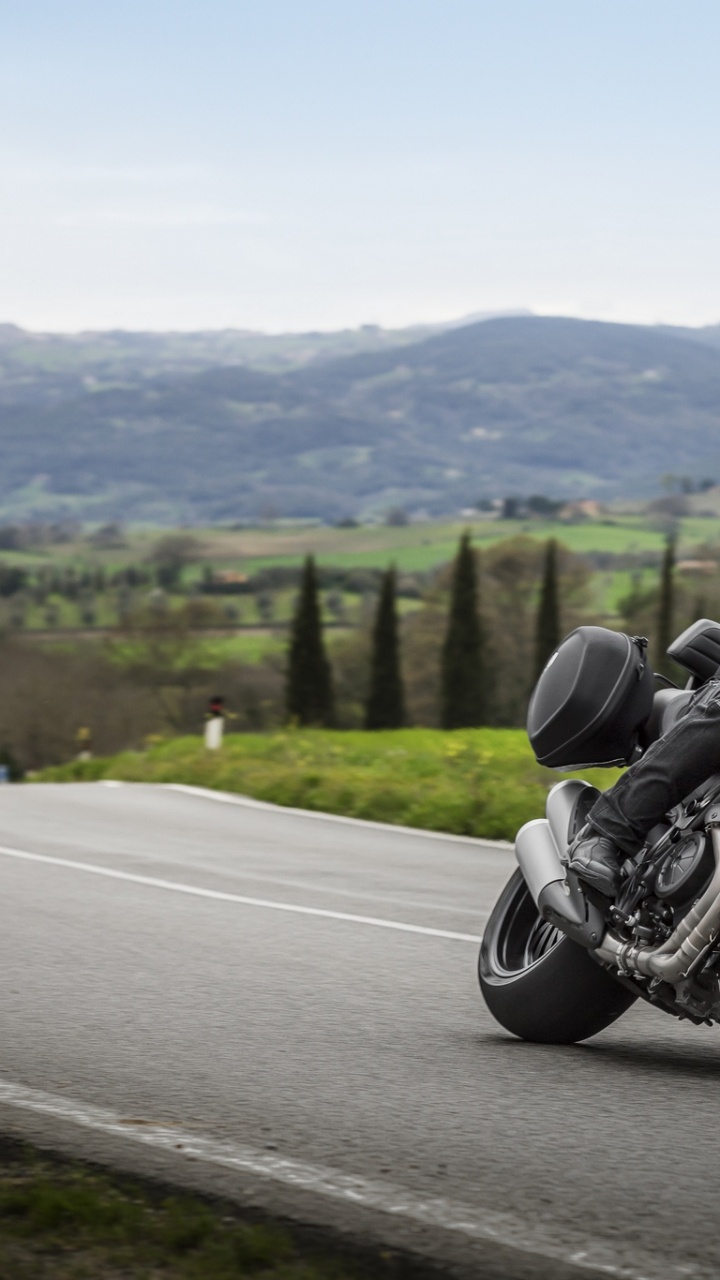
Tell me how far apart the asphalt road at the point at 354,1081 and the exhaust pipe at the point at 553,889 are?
44 centimetres

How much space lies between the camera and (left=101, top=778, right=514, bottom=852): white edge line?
1252cm

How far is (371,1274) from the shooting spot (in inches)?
126

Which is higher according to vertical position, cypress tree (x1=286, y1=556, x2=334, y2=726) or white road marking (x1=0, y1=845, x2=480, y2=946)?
white road marking (x1=0, y1=845, x2=480, y2=946)

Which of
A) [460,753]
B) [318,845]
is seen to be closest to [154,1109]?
[318,845]

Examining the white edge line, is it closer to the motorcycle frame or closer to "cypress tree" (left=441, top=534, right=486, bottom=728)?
the motorcycle frame

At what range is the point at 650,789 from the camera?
4809 mm

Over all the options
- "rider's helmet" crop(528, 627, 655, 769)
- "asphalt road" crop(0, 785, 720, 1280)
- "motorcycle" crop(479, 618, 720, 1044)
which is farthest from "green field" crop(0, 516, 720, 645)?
"rider's helmet" crop(528, 627, 655, 769)

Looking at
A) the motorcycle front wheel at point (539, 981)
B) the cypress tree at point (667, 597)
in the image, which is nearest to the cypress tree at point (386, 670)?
the cypress tree at point (667, 597)

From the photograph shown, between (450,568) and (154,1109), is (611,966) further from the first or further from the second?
(450,568)

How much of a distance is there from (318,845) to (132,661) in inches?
3695

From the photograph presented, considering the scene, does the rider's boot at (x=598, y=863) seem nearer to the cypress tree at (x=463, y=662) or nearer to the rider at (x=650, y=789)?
the rider at (x=650, y=789)

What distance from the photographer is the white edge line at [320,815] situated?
1252 centimetres

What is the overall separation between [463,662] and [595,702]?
289 feet

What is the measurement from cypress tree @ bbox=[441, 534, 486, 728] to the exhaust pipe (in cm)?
8732
